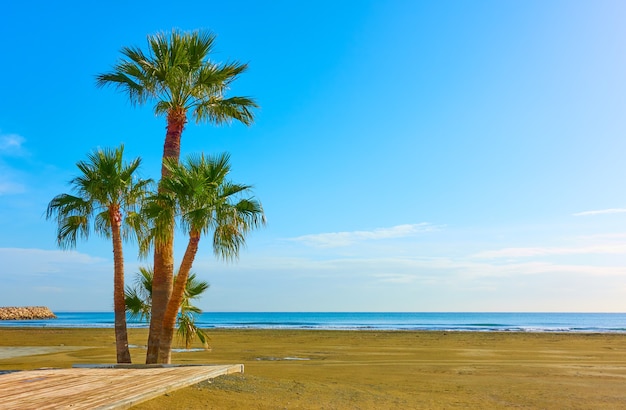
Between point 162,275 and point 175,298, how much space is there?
862 millimetres

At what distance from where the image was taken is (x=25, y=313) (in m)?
119

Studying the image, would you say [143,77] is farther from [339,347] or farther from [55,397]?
[339,347]

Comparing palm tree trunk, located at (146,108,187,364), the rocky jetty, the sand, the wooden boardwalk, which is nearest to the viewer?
the wooden boardwalk

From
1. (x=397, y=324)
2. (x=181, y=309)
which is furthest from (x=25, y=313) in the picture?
(x=181, y=309)

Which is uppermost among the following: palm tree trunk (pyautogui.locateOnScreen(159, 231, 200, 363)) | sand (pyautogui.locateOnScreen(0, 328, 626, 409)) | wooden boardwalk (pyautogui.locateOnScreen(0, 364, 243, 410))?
palm tree trunk (pyautogui.locateOnScreen(159, 231, 200, 363))

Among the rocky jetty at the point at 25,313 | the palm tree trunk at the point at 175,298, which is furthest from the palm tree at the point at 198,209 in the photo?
the rocky jetty at the point at 25,313

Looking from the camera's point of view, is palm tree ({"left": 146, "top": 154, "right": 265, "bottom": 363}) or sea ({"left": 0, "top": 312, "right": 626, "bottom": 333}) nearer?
palm tree ({"left": 146, "top": 154, "right": 265, "bottom": 363})

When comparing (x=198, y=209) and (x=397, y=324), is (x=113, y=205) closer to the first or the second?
(x=198, y=209)

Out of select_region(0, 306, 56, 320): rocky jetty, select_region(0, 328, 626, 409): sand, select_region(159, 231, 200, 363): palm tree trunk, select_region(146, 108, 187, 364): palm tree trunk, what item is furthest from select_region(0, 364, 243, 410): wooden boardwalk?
select_region(0, 306, 56, 320): rocky jetty

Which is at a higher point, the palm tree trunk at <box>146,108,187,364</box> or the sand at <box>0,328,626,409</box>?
the palm tree trunk at <box>146,108,187,364</box>

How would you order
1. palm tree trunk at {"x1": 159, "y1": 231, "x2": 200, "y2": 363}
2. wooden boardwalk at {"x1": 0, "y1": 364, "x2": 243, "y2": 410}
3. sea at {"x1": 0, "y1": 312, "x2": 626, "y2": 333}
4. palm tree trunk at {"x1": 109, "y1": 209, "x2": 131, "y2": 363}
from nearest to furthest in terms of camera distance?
wooden boardwalk at {"x1": 0, "y1": 364, "x2": 243, "y2": 410}, palm tree trunk at {"x1": 159, "y1": 231, "x2": 200, "y2": 363}, palm tree trunk at {"x1": 109, "y1": 209, "x2": 131, "y2": 363}, sea at {"x1": 0, "y1": 312, "x2": 626, "y2": 333}

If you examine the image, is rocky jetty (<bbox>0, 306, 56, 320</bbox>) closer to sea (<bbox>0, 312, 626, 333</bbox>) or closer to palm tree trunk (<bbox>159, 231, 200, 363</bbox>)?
sea (<bbox>0, 312, 626, 333</bbox>)

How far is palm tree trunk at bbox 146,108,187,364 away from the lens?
44.5ft

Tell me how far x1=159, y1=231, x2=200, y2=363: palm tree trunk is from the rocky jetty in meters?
113
